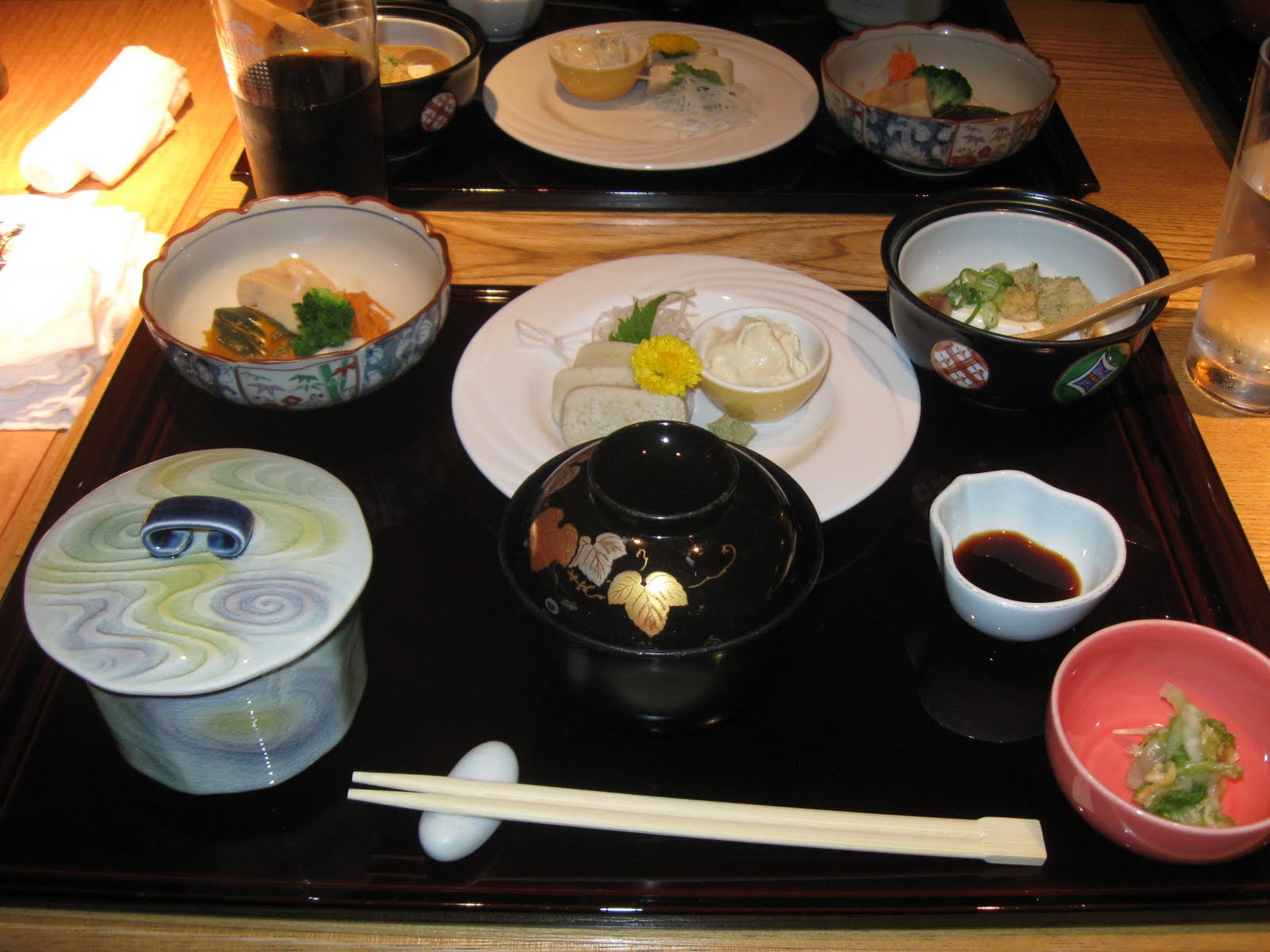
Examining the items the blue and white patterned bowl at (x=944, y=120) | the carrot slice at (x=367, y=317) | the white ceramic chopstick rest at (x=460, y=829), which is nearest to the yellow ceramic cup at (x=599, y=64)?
the blue and white patterned bowl at (x=944, y=120)

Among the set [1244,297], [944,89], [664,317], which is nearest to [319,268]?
[664,317]

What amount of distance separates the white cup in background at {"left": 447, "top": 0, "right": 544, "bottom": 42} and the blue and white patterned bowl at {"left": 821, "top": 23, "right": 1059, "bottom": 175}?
67 centimetres

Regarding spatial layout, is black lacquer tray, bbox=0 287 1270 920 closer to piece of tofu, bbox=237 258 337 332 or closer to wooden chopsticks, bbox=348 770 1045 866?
wooden chopsticks, bbox=348 770 1045 866

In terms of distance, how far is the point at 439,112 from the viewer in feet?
5.93

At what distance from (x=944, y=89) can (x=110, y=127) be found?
145cm

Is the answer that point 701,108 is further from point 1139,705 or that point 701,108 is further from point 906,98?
point 1139,705

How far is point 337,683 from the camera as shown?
1.01 meters

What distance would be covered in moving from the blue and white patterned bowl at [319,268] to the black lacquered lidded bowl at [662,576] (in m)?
0.39

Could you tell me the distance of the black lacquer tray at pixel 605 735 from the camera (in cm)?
94

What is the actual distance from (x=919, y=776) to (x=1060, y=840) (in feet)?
0.44

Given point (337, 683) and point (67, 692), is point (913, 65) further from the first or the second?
point (67, 692)

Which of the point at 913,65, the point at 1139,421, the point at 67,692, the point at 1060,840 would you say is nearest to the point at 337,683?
the point at 67,692

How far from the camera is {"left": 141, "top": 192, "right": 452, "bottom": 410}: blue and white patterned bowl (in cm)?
125

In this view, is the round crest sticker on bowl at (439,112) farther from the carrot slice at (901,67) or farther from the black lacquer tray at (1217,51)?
the black lacquer tray at (1217,51)
